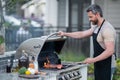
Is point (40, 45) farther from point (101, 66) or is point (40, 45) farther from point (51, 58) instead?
point (101, 66)

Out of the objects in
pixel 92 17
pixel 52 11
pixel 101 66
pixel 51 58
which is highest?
pixel 52 11

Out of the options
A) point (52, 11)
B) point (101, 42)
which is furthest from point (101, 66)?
point (52, 11)

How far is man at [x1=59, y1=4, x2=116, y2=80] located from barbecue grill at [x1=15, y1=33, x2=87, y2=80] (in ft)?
0.87

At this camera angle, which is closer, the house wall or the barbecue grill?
the barbecue grill

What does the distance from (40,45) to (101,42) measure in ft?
3.06

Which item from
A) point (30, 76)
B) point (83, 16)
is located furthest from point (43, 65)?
point (83, 16)

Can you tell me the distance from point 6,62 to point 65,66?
92 centimetres

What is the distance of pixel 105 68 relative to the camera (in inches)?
286

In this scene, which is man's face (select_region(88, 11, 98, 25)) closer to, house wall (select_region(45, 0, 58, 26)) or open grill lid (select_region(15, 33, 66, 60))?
open grill lid (select_region(15, 33, 66, 60))

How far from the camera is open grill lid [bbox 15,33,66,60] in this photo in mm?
6887

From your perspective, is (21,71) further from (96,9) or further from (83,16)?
(83,16)

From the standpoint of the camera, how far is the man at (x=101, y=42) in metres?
6.85

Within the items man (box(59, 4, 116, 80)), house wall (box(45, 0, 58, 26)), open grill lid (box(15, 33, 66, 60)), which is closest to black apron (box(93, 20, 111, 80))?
man (box(59, 4, 116, 80))

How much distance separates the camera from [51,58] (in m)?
7.43
